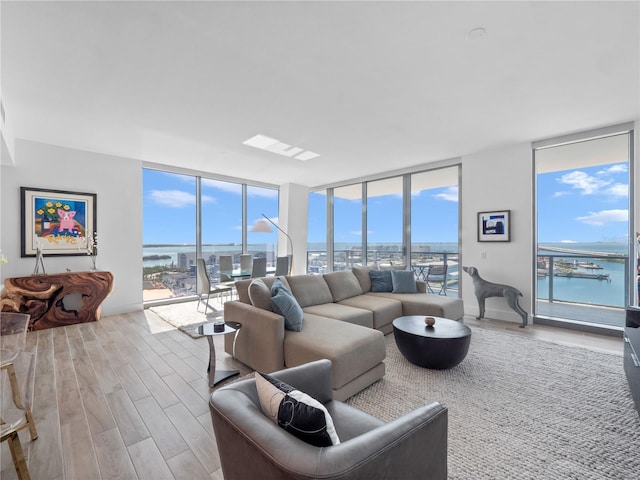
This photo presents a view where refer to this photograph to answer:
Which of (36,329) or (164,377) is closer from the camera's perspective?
(164,377)

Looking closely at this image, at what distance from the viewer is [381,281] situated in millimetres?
4645

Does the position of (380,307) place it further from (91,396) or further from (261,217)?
(261,217)

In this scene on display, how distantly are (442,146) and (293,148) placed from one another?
2.39 meters

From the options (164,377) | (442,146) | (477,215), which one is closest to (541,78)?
(442,146)

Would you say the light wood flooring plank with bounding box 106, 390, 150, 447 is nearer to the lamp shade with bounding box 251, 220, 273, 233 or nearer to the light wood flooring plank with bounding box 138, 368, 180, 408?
the light wood flooring plank with bounding box 138, 368, 180, 408

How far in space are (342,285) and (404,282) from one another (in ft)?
3.46

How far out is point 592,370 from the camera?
2736mm

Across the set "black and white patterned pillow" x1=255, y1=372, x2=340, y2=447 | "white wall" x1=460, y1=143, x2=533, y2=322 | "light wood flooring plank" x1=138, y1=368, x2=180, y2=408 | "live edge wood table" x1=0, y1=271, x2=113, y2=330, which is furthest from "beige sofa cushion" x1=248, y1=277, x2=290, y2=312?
"white wall" x1=460, y1=143, x2=533, y2=322

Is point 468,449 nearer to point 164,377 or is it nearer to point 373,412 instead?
point 373,412

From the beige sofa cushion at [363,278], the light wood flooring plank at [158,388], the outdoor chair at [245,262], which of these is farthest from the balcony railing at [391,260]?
the light wood flooring plank at [158,388]

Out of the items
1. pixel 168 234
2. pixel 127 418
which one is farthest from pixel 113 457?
A: pixel 168 234

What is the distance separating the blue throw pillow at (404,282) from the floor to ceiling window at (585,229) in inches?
76.7

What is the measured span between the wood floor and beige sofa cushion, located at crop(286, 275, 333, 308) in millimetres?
1048

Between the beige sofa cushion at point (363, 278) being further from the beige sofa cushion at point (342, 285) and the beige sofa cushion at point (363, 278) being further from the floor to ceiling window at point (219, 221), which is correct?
the floor to ceiling window at point (219, 221)
